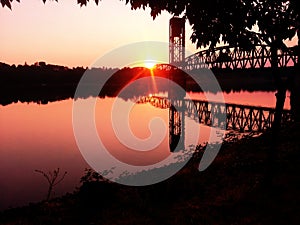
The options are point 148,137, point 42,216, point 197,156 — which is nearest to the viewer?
point 42,216

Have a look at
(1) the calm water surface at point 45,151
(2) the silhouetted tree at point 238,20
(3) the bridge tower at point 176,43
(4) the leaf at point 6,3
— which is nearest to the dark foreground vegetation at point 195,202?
(2) the silhouetted tree at point 238,20

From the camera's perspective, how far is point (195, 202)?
364 inches

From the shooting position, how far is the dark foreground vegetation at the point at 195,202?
8.03m

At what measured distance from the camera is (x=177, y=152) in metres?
24.6

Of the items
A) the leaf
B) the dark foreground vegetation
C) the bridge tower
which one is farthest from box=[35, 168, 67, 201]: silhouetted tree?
the bridge tower

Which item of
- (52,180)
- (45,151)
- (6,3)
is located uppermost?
(6,3)

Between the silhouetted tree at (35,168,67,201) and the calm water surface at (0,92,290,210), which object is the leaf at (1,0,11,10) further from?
the calm water surface at (0,92,290,210)

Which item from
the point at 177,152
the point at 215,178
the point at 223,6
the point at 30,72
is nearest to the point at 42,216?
the point at 215,178

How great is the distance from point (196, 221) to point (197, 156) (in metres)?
9.60

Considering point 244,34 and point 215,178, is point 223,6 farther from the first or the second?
point 215,178

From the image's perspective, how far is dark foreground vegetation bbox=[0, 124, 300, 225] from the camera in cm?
803

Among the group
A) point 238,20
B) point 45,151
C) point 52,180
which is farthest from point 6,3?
point 45,151

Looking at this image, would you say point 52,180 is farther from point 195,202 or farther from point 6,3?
point 6,3

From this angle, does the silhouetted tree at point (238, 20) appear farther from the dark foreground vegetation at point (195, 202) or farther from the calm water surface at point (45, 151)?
the calm water surface at point (45, 151)
